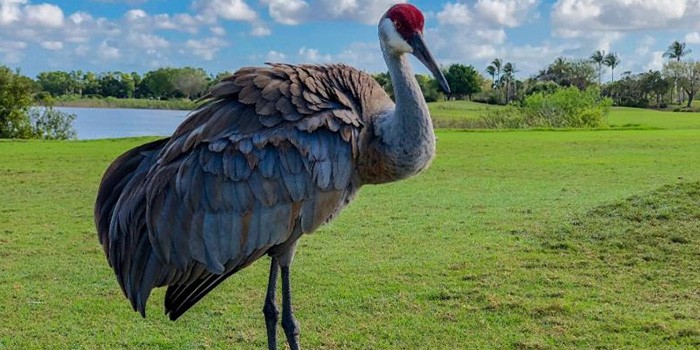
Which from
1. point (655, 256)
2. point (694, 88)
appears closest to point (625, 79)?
point (694, 88)

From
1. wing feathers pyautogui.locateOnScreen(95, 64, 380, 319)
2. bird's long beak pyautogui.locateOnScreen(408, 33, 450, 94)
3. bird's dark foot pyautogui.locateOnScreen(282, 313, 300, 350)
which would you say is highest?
bird's long beak pyautogui.locateOnScreen(408, 33, 450, 94)

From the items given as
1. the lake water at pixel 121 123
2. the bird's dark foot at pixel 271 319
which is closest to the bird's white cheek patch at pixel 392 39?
the bird's dark foot at pixel 271 319

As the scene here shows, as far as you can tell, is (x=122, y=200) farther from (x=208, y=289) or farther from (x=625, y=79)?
(x=625, y=79)

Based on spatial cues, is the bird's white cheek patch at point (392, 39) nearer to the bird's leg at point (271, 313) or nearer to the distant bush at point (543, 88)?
the bird's leg at point (271, 313)

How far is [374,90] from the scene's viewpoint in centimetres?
438

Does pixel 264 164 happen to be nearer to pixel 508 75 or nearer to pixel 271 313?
pixel 271 313

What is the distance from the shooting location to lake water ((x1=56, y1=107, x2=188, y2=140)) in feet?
97.4

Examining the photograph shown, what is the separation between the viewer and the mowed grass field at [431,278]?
5.45 m

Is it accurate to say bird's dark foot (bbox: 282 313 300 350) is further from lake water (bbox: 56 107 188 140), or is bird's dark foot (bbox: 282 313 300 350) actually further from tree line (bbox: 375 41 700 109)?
tree line (bbox: 375 41 700 109)

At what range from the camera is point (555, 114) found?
38.2 meters

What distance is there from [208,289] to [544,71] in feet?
288

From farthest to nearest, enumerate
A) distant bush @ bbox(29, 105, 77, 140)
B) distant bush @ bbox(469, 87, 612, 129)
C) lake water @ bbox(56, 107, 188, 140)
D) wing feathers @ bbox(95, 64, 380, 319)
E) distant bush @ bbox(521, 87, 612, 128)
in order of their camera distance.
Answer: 1. distant bush @ bbox(521, 87, 612, 128)
2. distant bush @ bbox(469, 87, 612, 129)
3. distant bush @ bbox(29, 105, 77, 140)
4. lake water @ bbox(56, 107, 188, 140)
5. wing feathers @ bbox(95, 64, 380, 319)

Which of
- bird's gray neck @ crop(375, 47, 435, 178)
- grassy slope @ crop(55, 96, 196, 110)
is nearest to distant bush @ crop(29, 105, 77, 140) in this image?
grassy slope @ crop(55, 96, 196, 110)

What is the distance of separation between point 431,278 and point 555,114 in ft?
108
